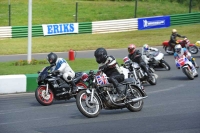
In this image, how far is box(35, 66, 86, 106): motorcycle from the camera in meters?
14.3

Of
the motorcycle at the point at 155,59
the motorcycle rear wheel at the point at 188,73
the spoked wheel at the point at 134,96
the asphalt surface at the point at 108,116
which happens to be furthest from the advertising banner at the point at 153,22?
the spoked wheel at the point at 134,96

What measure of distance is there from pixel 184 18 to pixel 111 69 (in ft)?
92.0

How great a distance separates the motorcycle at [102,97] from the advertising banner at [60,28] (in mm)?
23534

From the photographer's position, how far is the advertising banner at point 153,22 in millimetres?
38344

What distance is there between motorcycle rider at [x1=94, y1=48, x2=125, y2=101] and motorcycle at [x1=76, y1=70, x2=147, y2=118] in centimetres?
10

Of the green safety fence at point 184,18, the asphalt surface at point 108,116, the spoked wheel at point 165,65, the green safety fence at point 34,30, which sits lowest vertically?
the asphalt surface at point 108,116

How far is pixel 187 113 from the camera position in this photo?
1243cm

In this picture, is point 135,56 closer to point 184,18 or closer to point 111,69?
point 111,69

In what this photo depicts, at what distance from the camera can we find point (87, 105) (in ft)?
39.0

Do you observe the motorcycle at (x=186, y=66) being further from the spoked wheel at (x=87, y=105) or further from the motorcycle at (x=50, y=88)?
the spoked wheel at (x=87, y=105)

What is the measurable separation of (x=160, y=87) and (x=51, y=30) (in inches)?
766

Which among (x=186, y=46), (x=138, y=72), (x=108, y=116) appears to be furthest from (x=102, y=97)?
(x=186, y=46)

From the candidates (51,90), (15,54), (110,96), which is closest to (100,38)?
(15,54)

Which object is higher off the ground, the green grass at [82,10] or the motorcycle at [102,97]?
the green grass at [82,10]
